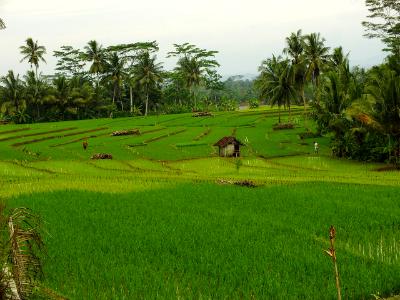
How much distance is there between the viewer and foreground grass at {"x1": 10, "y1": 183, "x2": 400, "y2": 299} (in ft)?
21.2

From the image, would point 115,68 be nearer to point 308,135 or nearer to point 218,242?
point 308,135

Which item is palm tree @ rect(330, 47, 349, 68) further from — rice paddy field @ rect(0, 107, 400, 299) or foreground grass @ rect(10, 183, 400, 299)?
foreground grass @ rect(10, 183, 400, 299)

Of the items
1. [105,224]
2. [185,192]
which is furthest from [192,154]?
[105,224]

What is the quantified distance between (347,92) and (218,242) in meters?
22.9

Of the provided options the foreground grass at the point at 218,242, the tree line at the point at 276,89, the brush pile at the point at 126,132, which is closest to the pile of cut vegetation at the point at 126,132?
the brush pile at the point at 126,132

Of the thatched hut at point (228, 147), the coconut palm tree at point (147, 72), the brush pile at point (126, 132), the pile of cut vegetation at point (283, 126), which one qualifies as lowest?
the thatched hut at point (228, 147)

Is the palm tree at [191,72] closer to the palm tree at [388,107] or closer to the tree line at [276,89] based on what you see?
the tree line at [276,89]

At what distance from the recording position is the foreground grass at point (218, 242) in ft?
21.2

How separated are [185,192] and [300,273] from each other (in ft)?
23.5

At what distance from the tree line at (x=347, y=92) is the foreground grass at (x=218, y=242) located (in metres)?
10.7

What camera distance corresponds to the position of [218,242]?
28.2ft

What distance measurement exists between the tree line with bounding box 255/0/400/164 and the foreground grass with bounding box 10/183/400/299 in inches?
420

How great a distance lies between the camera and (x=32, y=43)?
54.4m

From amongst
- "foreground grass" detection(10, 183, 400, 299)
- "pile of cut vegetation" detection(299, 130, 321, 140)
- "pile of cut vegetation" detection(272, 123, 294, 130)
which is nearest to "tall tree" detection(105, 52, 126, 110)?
"pile of cut vegetation" detection(272, 123, 294, 130)
